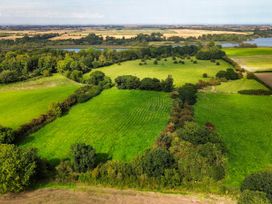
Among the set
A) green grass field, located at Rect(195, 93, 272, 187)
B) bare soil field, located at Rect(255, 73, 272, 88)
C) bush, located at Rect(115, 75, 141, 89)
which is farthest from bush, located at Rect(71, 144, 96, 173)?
bare soil field, located at Rect(255, 73, 272, 88)

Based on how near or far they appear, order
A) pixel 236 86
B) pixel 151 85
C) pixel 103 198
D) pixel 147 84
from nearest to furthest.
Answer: pixel 103 198 < pixel 151 85 < pixel 147 84 < pixel 236 86

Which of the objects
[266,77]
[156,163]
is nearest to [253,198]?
[156,163]

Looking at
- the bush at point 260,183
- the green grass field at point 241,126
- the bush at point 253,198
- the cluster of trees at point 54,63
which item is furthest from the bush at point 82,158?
the cluster of trees at point 54,63

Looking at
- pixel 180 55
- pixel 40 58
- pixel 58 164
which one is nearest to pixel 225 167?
pixel 58 164

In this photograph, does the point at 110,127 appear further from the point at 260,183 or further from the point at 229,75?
the point at 229,75

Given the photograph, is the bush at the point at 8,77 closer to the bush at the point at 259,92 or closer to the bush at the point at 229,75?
the bush at the point at 229,75
